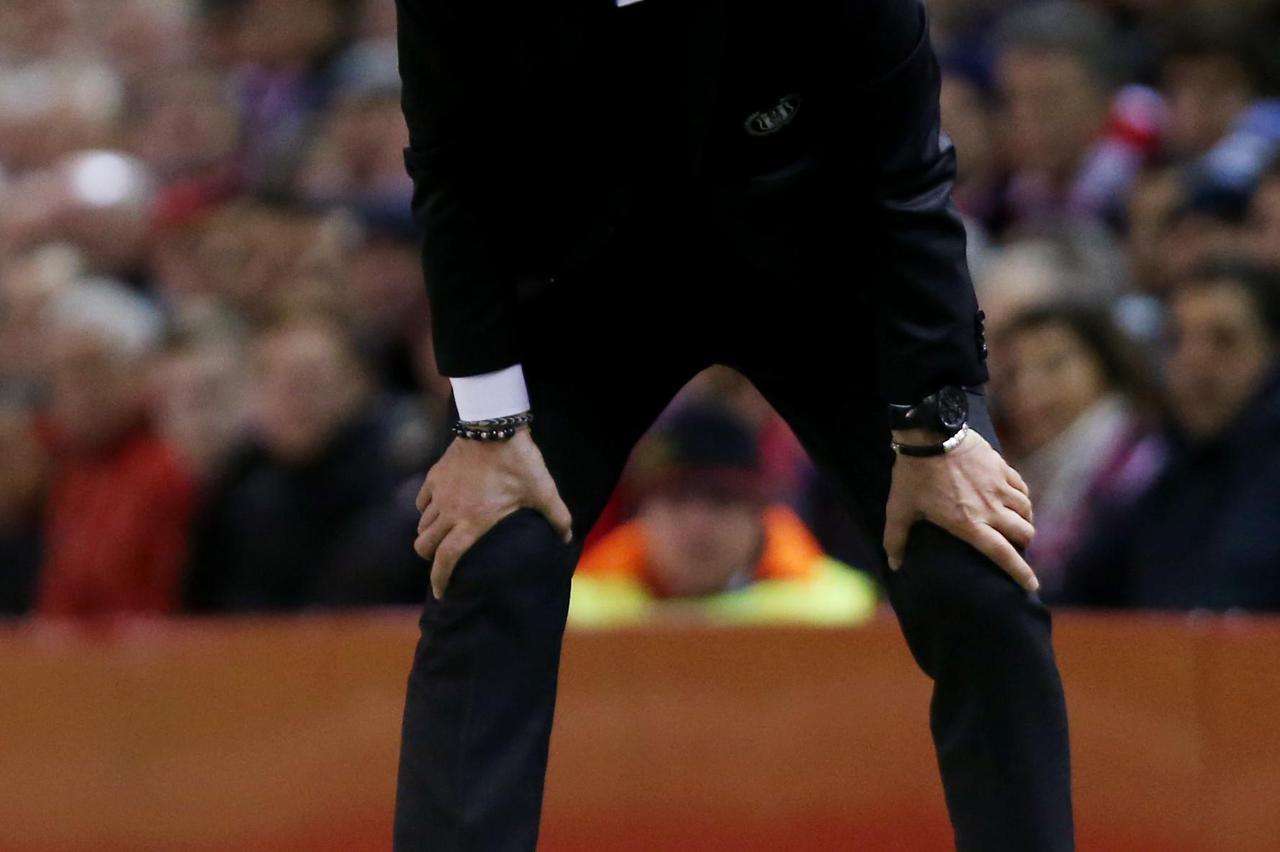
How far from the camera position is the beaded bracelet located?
2521mm

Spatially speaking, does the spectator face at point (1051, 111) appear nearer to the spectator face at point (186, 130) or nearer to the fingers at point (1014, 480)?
the spectator face at point (186, 130)

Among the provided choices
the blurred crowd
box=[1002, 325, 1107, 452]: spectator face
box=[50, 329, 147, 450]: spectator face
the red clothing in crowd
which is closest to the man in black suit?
the blurred crowd

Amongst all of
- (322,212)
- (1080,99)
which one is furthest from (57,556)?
(1080,99)

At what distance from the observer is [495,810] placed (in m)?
2.43

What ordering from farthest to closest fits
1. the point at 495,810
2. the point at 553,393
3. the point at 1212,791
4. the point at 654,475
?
the point at 654,475 < the point at 1212,791 < the point at 553,393 < the point at 495,810

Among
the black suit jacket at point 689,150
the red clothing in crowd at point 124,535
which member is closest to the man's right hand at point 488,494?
the black suit jacket at point 689,150

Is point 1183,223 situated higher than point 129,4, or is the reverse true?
point 129,4

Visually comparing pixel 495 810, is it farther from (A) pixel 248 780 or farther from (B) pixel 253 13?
(B) pixel 253 13

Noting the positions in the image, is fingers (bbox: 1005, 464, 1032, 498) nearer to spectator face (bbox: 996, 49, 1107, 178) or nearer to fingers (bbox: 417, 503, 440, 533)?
fingers (bbox: 417, 503, 440, 533)

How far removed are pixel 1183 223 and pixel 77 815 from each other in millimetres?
2796

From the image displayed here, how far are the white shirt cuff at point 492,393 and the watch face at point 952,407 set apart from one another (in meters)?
0.49

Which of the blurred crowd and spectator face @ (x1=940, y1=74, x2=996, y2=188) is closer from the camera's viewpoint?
the blurred crowd

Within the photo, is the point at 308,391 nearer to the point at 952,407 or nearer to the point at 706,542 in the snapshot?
the point at 706,542

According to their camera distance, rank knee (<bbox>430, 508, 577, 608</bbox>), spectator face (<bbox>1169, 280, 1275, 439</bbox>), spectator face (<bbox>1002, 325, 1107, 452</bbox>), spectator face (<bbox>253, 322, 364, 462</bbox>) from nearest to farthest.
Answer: knee (<bbox>430, 508, 577, 608</bbox>) < spectator face (<bbox>1169, 280, 1275, 439</bbox>) < spectator face (<bbox>1002, 325, 1107, 452</bbox>) < spectator face (<bbox>253, 322, 364, 462</bbox>)
